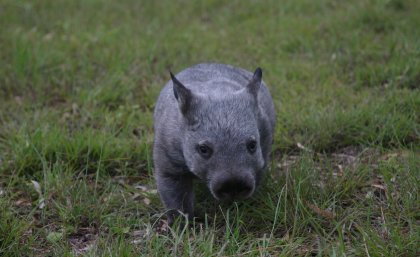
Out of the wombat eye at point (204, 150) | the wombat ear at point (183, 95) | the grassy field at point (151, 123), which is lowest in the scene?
the grassy field at point (151, 123)

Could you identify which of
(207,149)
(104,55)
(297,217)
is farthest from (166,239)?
(104,55)

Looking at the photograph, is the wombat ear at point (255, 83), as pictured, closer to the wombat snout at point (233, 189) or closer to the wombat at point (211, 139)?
the wombat at point (211, 139)

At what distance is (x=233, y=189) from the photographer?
3.49 metres

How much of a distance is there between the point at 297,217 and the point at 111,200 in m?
1.47

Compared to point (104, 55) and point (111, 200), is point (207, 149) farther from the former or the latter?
Answer: point (104, 55)

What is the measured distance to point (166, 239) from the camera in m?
3.64

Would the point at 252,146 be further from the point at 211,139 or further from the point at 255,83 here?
the point at 255,83

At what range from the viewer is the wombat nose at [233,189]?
11.3 feet

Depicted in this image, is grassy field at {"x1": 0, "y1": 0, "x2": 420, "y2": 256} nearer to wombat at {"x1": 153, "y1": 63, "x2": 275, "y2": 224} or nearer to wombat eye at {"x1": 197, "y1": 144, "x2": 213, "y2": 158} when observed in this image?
wombat at {"x1": 153, "y1": 63, "x2": 275, "y2": 224}

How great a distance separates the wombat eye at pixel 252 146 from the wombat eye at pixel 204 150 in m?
0.24

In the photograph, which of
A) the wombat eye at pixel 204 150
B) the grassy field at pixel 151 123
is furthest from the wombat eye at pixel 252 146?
the grassy field at pixel 151 123

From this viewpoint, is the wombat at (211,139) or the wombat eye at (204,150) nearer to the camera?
the wombat at (211,139)

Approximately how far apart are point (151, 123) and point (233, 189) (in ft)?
7.75

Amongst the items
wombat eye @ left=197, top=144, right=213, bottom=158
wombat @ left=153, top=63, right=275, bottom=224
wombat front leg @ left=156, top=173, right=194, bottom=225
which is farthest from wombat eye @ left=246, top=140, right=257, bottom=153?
wombat front leg @ left=156, top=173, right=194, bottom=225
